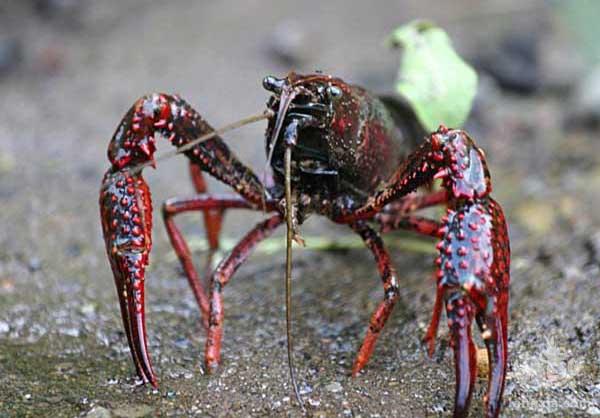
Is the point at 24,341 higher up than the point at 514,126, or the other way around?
the point at 514,126

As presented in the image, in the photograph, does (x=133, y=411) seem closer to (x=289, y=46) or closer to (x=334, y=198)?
(x=334, y=198)

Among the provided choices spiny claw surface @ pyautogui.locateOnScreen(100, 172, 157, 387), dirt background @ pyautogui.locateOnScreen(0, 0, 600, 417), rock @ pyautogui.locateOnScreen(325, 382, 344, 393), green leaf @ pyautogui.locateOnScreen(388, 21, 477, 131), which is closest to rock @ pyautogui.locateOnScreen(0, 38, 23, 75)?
dirt background @ pyautogui.locateOnScreen(0, 0, 600, 417)

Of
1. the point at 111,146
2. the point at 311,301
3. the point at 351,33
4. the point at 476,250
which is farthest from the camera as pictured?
the point at 351,33

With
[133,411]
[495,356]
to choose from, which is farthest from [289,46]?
[495,356]

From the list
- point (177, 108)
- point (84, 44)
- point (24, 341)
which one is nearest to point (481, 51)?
point (84, 44)

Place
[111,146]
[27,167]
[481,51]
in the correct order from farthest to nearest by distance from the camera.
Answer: [481,51] → [27,167] → [111,146]

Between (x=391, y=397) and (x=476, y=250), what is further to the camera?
(x=391, y=397)

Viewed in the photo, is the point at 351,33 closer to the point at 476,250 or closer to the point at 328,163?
the point at 328,163

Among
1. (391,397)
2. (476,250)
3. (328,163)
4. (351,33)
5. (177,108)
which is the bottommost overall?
(391,397)
